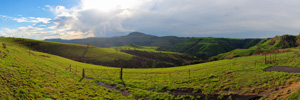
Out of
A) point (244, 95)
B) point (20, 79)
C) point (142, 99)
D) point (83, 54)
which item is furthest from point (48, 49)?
point (244, 95)

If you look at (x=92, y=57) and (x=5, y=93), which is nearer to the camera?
(x=5, y=93)

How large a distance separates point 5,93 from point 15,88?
1593 millimetres

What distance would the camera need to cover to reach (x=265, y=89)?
1711 cm

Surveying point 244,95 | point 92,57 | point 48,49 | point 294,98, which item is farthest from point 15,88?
point 48,49

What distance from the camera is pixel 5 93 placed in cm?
1332

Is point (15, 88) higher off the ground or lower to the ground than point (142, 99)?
higher

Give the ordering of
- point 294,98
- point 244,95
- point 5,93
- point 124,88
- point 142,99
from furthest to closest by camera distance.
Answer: point 124,88 → point 142,99 → point 244,95 → point 5,93 → point 294,98

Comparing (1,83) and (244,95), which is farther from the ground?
(1,83)

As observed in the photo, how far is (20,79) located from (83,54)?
87423 millimetres

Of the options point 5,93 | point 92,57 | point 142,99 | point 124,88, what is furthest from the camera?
point 92,57

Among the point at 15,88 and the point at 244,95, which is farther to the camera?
the point at 244,95

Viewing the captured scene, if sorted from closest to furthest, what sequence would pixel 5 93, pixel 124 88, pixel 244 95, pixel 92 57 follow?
pixel 5 93 < pixel 244 95 < pixel 124 88 < pixel 92 57

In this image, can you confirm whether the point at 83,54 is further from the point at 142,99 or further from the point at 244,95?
the point at 244,95

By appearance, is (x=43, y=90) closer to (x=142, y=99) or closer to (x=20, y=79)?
(x=20, y=79)
